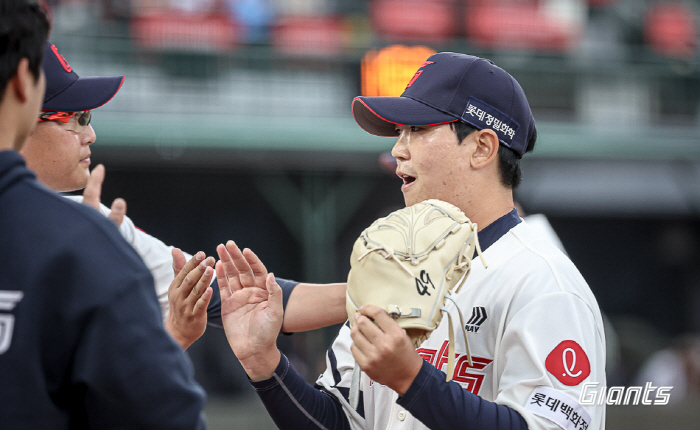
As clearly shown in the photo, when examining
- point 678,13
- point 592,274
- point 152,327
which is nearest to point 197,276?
point 152,327

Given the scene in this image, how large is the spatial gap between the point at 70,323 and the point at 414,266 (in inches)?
32.6

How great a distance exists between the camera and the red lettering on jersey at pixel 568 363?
188 centimetres

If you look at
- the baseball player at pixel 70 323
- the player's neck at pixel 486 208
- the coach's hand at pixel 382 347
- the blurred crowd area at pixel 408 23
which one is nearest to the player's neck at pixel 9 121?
the baseball player at pixel 70 323

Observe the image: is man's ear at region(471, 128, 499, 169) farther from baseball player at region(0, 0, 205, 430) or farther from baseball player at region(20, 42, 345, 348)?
baseball player at region(0, 0, 205, 430)

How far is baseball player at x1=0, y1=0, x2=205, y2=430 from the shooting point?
1248 mm

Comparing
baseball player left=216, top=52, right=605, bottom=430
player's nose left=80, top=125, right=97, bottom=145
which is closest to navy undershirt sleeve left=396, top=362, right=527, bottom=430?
baseball player left=216, top=52, right=605, bottom=430

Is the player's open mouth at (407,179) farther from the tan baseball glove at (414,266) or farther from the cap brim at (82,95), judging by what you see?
the cap brim at (82,95)

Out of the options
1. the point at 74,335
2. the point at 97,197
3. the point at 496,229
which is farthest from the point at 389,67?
the point at 74,335

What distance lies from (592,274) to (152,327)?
13.2m

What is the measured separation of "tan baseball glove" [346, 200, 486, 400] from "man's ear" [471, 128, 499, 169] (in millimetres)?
476

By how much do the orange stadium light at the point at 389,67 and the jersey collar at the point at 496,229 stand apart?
770cm

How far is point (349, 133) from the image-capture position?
395 inches

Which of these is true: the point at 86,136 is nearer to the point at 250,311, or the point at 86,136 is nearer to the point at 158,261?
the point at 158,261

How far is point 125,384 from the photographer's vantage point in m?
1.26
